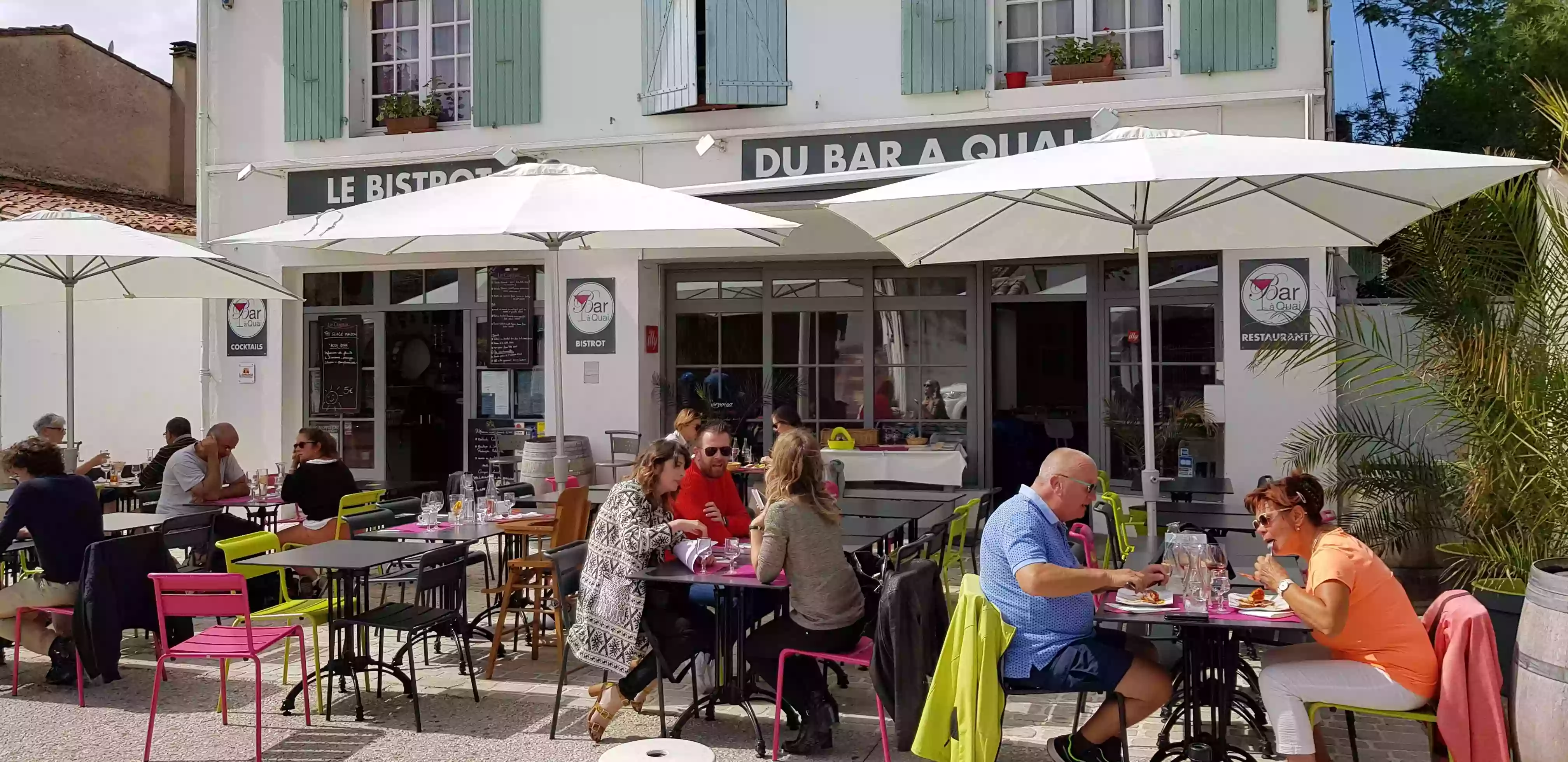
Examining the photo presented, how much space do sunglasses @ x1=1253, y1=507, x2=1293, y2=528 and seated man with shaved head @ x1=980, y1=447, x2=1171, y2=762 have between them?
363 millimetres

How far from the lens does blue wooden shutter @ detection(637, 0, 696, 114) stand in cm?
1012

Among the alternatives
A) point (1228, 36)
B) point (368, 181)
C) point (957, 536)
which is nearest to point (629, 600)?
point (957, 536)

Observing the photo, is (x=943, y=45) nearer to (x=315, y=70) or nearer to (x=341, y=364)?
(x=315, y=70)

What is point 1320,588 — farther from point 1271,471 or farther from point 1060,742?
point 1271,471

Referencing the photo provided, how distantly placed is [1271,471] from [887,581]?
5532mm

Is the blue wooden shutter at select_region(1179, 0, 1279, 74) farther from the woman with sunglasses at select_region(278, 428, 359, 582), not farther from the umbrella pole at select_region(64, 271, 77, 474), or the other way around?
the umbrella pole at select_region(64, 271, 77, 474)

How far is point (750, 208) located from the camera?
9297 millimetres

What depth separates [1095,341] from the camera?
9805mm

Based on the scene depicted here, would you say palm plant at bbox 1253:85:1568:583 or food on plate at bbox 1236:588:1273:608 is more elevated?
palm plant at bbox 1253:85:1568:583

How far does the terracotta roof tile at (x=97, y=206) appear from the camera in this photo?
13.6 metres

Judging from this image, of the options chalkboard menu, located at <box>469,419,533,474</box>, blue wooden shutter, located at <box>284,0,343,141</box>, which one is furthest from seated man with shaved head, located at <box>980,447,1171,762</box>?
blue wooden shutter, located at <box>284,0,343,141</box>

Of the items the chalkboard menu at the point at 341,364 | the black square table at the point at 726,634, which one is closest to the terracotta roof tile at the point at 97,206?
the chalkboard menu at the point at 341,364

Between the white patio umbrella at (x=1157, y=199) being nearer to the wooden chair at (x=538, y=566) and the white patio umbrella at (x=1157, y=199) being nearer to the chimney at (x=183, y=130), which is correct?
the wooden chair at (x=538, y=566)

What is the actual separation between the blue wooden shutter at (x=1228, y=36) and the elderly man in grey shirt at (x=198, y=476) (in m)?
6.89
